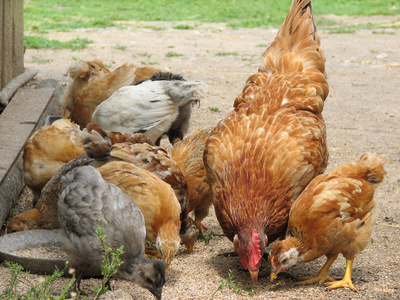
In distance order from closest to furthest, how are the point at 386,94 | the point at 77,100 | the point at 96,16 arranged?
the point at 77,100
the point at 386,94
the point at 96,16

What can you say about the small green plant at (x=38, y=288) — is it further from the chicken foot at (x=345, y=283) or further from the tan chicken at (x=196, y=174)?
the chicken foot at (x=345, y=283)

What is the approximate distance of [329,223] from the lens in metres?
3.64

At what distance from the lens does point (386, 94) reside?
356 inches

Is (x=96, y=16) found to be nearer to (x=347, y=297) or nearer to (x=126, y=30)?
(x=126, y=30)

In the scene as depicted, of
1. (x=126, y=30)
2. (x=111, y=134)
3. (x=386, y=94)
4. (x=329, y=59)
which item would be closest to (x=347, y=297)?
(x=111, y=134)

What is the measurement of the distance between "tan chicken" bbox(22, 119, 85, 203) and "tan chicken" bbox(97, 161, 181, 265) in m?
0.90

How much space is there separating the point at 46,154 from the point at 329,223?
258 centimetres

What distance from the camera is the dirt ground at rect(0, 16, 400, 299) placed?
12.3ft

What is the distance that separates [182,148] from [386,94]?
5.25 metres

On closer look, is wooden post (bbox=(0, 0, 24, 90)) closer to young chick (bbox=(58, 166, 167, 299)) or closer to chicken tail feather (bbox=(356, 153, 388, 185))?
young chick (bbox=(58, 166, 167, 299))

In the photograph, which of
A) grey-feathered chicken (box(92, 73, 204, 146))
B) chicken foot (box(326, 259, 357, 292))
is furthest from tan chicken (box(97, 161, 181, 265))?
grey-feathered chicken (box(92, 73, 204, 146))

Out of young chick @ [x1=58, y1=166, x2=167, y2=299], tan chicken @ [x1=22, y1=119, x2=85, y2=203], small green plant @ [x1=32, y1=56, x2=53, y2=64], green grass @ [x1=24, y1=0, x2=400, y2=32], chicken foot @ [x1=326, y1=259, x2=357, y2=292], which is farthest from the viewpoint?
green grass @ [x1=24, y1=0, x2=400, y2=32]

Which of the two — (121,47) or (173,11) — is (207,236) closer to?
(121,47)

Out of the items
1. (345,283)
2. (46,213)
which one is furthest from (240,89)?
(345,283)
